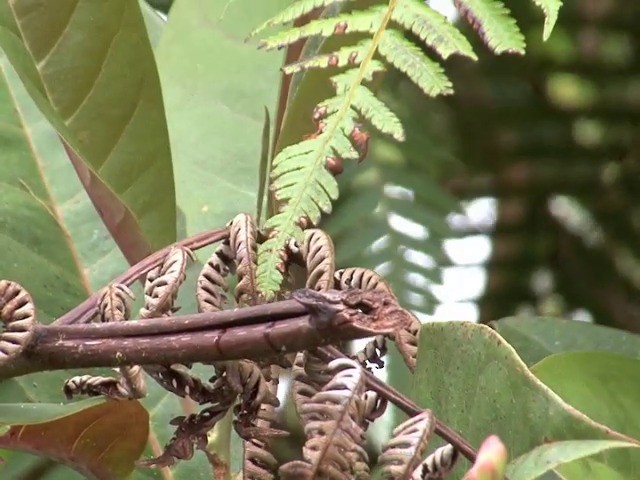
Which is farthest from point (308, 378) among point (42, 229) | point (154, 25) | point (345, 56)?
point (154, 25)

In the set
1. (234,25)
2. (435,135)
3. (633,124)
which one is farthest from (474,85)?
(234,25)

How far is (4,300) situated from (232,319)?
0.34 ft

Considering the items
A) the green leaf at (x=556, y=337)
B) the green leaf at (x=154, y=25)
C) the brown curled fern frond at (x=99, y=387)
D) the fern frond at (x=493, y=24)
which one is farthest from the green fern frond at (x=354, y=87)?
the green leaf at (x=154, y=25)

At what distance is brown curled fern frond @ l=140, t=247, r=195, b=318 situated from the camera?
1.28 ft

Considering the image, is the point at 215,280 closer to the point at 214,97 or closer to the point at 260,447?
the point at 260,447

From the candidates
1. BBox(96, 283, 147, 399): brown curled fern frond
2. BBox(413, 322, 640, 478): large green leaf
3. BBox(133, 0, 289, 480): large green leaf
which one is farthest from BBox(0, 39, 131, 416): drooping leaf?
BBox(413, 322, 640, 478): large green leaf

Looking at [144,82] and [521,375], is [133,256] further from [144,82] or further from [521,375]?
[521,375]

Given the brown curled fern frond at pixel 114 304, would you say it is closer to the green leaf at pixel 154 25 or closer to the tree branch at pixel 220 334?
the tree branch at pixel 220 334

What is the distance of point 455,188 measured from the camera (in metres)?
0.98

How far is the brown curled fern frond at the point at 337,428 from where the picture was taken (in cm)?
32

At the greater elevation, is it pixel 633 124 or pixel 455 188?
pixel 633 124

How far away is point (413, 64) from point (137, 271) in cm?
17

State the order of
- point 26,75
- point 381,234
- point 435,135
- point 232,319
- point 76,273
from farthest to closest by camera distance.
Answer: point 435,135 < point 381,234 < point 76,273 < point 26,75 < point 232,319

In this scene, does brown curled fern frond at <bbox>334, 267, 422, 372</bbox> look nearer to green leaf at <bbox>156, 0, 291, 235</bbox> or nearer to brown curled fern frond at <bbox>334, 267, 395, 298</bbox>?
brown curled fern frond at <bbox>334, 267, 395, 298</bbox>
